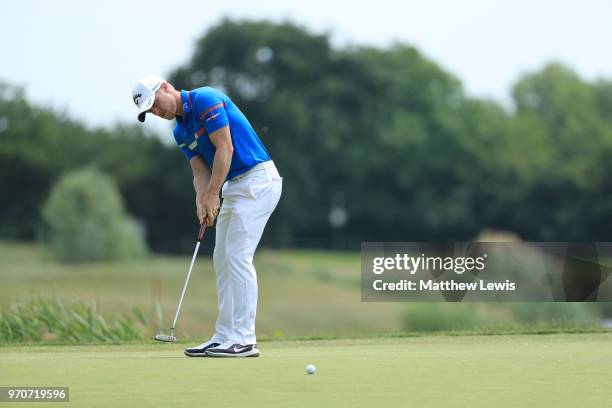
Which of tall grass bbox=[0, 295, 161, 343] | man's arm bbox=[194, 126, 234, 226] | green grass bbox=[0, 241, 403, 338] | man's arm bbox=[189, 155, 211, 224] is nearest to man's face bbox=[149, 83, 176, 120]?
man's arm bbox=[194, 126, 234, 226]

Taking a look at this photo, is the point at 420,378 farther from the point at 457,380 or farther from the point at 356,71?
the point at 356,71

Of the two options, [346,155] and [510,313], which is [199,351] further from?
[346,155]

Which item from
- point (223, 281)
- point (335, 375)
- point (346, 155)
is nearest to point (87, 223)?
Result: point (346, 155)

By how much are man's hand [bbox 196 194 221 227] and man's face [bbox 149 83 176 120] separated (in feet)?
2.07

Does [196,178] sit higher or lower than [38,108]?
lower

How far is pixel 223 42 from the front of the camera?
195ft

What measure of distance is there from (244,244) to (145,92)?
4.09 feet

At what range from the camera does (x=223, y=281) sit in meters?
8.14

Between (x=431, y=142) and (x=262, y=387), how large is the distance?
2594 inches

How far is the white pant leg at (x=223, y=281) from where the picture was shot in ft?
26.6

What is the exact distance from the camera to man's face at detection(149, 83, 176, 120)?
7.84m

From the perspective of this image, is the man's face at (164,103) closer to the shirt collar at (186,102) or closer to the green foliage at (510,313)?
the shirt collar at (186,102)

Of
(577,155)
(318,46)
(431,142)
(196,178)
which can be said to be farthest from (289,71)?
(196,178)

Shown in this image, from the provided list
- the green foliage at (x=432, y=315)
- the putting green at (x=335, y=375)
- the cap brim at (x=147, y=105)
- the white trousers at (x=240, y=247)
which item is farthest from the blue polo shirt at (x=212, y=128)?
the green foliage at (x=432, y=315)
